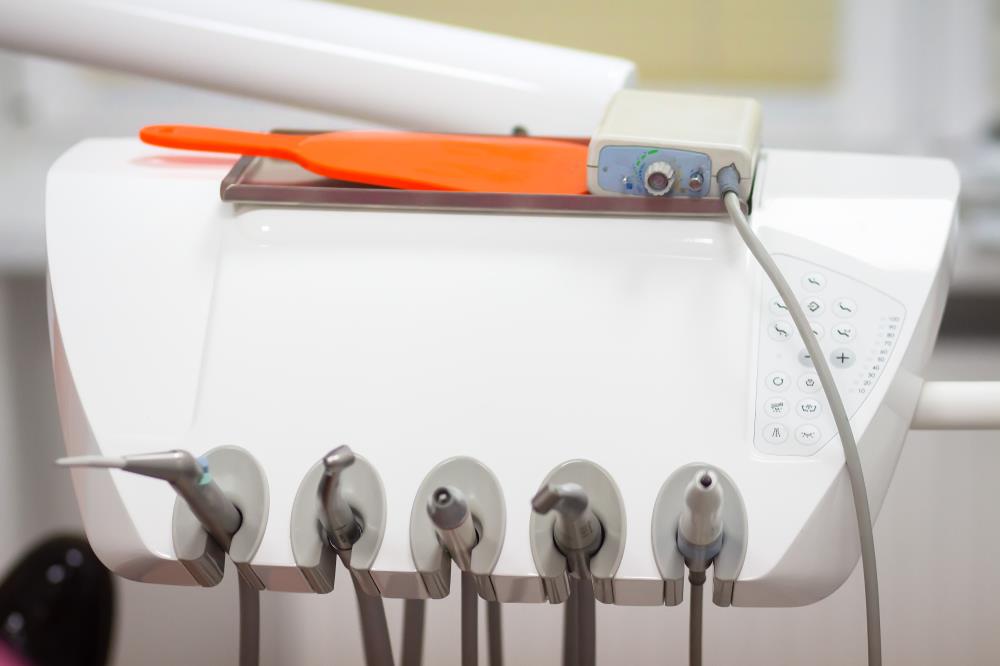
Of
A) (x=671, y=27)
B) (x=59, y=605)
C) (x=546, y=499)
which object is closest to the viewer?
(x=546, y=499)

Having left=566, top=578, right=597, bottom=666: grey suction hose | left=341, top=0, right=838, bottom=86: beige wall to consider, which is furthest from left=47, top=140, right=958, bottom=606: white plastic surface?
left=341, top=0, right=838, bottom=86: beige wall

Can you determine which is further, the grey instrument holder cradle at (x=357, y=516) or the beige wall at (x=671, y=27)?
the beige wall at (x=671, y=27)

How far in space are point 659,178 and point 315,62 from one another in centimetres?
29

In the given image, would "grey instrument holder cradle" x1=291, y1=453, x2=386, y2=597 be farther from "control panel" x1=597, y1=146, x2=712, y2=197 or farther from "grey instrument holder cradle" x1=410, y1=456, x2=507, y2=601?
"control panel" x1=597, y1=146, x2=712, y2=197

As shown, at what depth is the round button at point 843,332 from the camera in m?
0.52

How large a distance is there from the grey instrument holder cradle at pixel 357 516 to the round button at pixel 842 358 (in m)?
0.23

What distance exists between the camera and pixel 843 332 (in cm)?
52

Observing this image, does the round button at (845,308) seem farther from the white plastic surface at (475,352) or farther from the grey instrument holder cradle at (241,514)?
the grey instrument holder cradle at (241,514)

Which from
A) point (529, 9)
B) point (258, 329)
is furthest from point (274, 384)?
point (529, 9)

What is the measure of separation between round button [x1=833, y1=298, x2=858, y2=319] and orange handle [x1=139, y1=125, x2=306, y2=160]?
32cm

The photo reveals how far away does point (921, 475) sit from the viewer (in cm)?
128

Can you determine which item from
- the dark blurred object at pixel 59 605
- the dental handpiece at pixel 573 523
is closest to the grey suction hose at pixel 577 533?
the dental handpiece at pixel 573 523

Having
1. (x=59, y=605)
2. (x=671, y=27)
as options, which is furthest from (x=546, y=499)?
(x=671, y=27)

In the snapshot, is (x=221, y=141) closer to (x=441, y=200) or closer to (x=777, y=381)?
(x=441, y=200)
